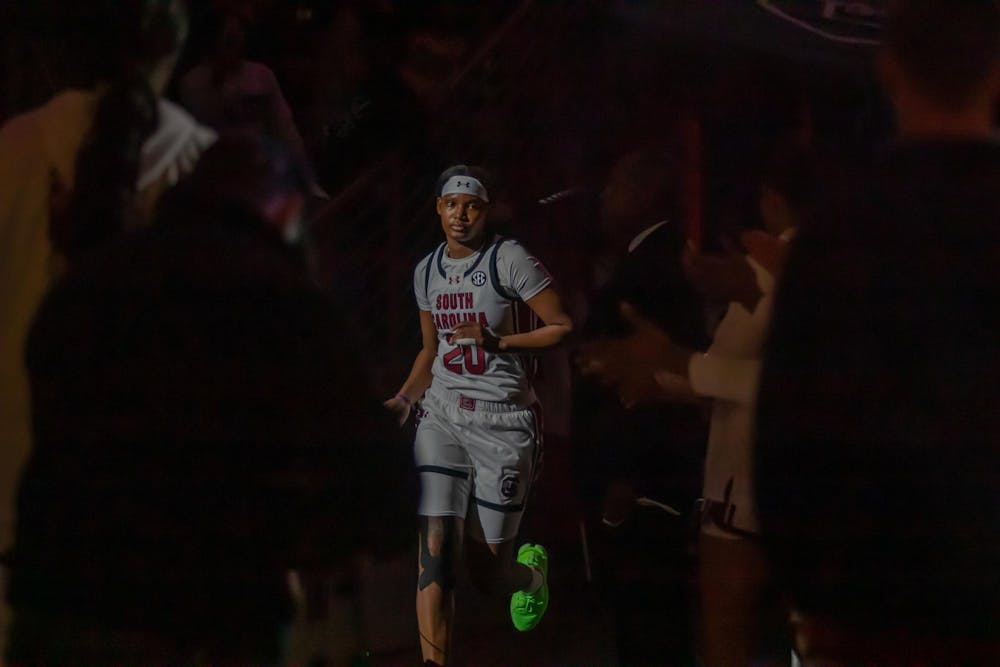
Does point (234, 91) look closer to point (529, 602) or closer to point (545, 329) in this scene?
point (545, 329)

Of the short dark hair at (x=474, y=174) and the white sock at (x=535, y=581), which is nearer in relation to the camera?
the short dark hair at (x=474, y=174)

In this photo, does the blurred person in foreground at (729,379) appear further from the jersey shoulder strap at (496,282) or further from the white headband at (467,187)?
the white headband at (467,187)

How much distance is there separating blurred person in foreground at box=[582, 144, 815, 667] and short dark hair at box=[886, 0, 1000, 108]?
86cm

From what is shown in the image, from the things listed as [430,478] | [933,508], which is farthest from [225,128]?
[430,478]

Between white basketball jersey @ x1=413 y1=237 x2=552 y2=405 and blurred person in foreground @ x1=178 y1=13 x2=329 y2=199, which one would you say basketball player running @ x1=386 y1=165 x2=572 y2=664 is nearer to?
white basketball jersey @ x1=413 y1=237 x2=552 y2=405

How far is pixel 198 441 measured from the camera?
1.72m

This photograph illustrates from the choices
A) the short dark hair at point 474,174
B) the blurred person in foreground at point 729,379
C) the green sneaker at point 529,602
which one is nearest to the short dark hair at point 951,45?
the blurred person in foreground at point 729,379

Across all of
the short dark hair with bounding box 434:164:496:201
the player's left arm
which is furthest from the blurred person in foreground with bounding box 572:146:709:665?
the short dark hair with bounding box 434:164:496:201

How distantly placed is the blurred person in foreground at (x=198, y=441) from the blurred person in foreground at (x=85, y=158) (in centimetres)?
22

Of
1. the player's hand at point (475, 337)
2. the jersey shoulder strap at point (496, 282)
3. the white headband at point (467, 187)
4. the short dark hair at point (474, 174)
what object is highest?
the short dark hair at point (474, 174)

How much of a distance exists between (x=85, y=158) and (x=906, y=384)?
52.0 inches

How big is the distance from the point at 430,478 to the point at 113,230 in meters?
2.20

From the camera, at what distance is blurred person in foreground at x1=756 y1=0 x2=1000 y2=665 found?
1604mm

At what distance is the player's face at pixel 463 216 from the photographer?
13.3 ft
